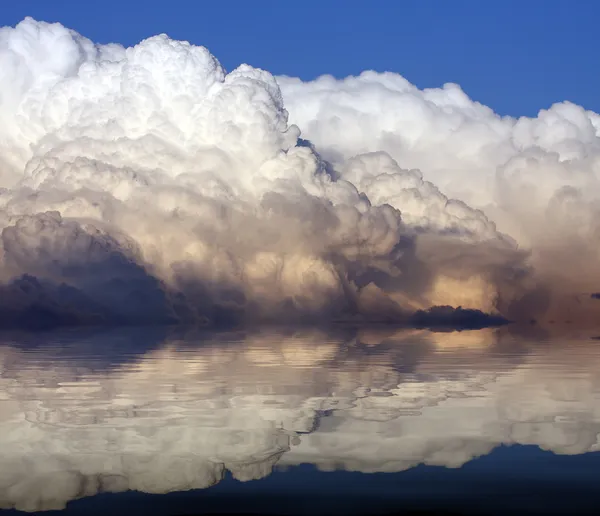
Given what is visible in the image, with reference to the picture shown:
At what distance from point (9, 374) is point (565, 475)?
7677 centimetres

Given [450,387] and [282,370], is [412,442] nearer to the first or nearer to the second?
[450,387]

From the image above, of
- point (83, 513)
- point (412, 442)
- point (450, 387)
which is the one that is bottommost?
point (83, 513)

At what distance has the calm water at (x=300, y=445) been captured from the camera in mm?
35562

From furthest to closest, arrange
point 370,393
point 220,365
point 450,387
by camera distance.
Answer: point 220,365, point 450,387, point 370,393

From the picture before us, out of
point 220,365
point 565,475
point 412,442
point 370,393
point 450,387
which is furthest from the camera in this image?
point 220,365

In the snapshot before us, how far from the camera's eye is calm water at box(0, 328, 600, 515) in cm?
3556

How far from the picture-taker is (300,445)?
1879 inches

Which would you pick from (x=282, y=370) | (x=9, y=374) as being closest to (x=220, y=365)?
(x=282, y=370)

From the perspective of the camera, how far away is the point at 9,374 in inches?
4050

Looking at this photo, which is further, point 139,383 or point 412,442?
point 139,383

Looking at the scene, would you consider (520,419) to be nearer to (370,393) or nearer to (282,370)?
(370,393)

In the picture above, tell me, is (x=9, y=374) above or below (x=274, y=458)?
above

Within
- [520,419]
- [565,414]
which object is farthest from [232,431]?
[565,414]

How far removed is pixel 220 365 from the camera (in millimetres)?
118562
